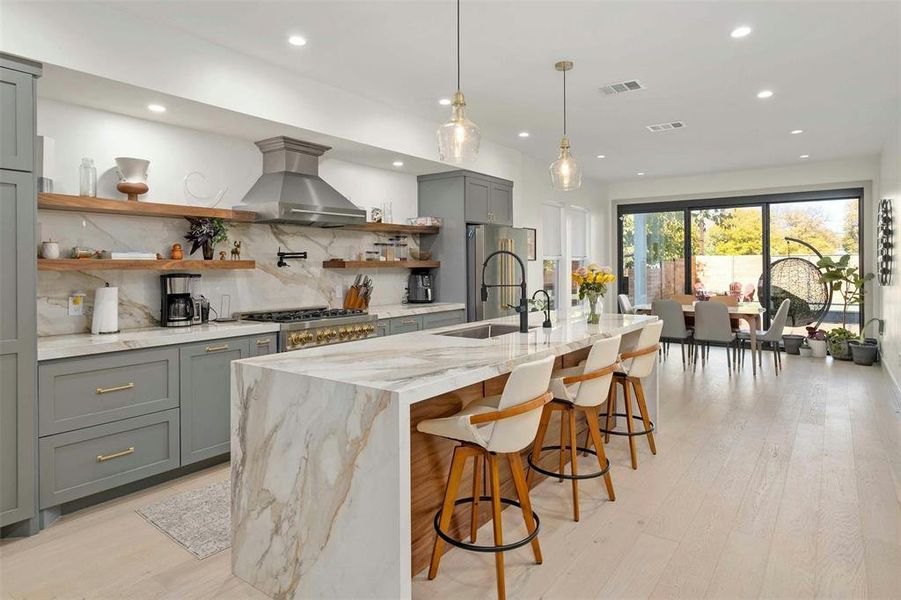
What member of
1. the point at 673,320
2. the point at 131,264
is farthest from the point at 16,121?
the point at 673,320

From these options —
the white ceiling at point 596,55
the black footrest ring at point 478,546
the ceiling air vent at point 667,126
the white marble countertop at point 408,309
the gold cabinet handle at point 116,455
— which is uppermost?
the ceiling air vent at point 667,126

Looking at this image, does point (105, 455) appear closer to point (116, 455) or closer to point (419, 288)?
point (116, 455)

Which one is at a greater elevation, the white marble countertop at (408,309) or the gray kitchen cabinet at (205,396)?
the white marble countertop at (408,309)

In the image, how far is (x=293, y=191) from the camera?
4.35 m


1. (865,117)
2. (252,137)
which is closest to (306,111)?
(252,137)

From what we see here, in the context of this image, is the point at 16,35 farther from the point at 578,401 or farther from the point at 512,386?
the point at 578,401

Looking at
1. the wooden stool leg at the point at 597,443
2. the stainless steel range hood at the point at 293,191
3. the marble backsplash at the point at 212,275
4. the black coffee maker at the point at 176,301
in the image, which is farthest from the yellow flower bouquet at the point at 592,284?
the black coffee maker at the point at 176,301

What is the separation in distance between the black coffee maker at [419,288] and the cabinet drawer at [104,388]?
9.78 feet

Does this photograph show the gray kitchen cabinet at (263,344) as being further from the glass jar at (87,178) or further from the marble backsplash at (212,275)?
the glass jar at (87,178)

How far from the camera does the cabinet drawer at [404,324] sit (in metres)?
4.94

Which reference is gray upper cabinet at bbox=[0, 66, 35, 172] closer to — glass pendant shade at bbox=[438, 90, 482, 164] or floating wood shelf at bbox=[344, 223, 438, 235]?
glass pendant shade at bbox=[438, 90, 482, 164]

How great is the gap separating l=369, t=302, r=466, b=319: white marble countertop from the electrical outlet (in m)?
2.08

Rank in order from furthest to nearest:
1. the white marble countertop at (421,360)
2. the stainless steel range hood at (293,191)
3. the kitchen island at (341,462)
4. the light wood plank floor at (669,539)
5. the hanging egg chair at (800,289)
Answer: the hanging egg chair at (800,289), the stainless steel range hood at (293,191), the light wood plank floor at (669,539), the white marble countertop at (421,360), the kitchen island at (341,462)

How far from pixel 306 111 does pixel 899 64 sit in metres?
4.32
